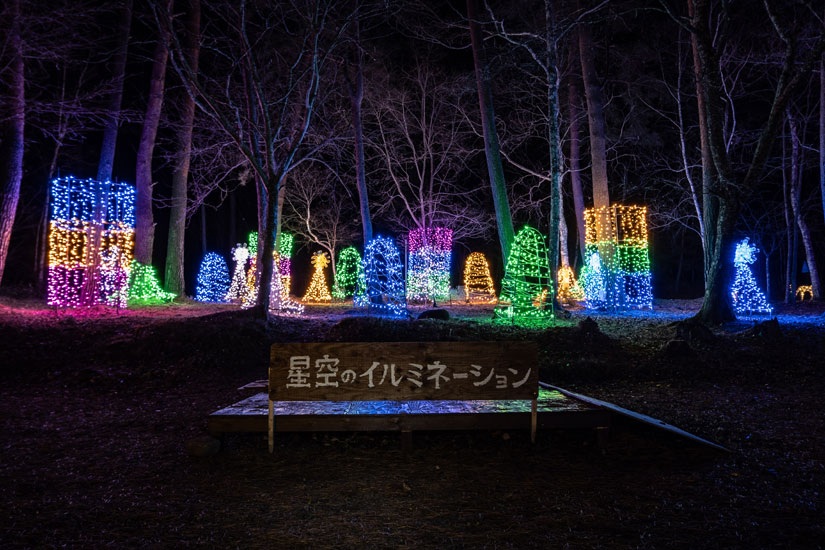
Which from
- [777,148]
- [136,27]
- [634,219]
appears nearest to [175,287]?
[136,27]

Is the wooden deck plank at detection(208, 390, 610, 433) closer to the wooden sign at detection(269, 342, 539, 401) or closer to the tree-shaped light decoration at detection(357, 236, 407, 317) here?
the wooden sign at detection(269, 342, 539, 401)

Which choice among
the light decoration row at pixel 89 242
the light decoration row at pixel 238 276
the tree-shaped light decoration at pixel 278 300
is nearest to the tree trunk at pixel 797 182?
the tree-shaped light decoration at pixel 278 300

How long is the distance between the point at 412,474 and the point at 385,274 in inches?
479

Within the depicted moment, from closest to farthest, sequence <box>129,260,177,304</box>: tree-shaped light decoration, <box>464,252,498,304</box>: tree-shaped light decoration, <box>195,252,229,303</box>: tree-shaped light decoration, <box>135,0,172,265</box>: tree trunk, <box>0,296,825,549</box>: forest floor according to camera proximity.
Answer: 1. <box>0,296,825,549</box>: forest floor
2. <box>129,260,177,304</box>: tree-shaped light decoration
3. <box>135,0,172,265</box>: tree trunk
4. <box>195,252,229,303</box>: tree-shaped light decoration
5. <box>464,252,498,304</box>: tree-shaped light decoration

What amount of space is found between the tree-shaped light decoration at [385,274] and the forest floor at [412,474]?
8.36 metres

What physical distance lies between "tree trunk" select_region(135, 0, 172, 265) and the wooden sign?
16.7 meters

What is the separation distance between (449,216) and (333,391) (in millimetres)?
24853

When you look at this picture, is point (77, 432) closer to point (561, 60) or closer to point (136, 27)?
point (561, 60)

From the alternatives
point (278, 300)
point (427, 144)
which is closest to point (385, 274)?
point (278, 300)

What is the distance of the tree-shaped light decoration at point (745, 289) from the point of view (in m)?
15.7

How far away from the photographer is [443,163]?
1081 inches

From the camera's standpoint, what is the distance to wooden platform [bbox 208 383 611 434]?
14.7 feet

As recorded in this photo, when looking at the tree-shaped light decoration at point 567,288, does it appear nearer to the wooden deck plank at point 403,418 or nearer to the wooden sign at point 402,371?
the wooden deck plank at point 403,418

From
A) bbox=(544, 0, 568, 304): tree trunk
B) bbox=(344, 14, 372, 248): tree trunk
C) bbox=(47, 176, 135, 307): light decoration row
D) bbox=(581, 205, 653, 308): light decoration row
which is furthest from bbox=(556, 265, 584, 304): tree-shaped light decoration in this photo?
bbox=(47, 176, 135, 307): light decoration row
